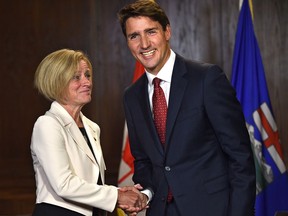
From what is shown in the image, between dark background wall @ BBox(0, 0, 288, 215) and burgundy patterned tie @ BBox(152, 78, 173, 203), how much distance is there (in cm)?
285

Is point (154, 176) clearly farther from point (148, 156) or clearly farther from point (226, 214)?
point (226, 214)

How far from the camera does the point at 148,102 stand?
2.35 m

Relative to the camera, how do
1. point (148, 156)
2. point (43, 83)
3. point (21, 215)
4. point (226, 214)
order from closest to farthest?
point (226, 214) → point (148, 156) → point (43, 83) → point (21, 215)

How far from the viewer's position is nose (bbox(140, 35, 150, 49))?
229cm

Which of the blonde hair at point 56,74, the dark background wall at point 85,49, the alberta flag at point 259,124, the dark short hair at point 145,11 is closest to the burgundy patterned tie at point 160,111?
the dark short hair at point 145,11

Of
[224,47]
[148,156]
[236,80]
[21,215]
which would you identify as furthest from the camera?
[224,47]

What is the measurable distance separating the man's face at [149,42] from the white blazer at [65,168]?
1.65 feet

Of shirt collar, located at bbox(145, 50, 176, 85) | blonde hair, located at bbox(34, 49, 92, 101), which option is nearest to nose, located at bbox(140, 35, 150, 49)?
shirt collar, located at bbox(145, 50, 176, 85)

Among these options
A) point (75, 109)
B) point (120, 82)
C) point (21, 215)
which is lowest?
point (21, 215)

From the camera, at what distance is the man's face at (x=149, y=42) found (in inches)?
90.1

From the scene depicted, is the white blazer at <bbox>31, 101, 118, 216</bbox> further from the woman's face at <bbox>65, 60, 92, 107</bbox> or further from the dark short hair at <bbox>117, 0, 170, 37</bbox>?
the dark short hair at <bbox>117, 0, 170, 37</bbox>

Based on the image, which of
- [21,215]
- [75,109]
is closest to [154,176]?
[75,109]

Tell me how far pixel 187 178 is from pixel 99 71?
3199 millimetres

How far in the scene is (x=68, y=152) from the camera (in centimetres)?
247
